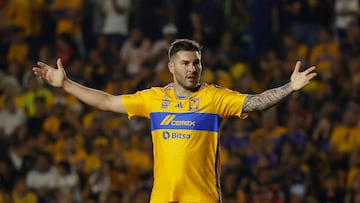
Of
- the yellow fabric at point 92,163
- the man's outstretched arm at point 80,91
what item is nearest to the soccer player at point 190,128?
the man's outstretched arm at point 80,91

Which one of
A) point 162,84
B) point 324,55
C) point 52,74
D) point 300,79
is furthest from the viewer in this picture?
point 324,55

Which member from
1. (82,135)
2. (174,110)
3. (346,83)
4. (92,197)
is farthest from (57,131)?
(174,110)

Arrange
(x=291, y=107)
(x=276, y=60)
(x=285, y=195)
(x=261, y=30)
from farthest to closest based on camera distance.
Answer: (x=261, y=30), (x=276, y=60), (x=291, y=107), (x=285, y=195)

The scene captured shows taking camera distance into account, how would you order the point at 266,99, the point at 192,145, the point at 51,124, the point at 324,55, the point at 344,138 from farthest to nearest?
1. the point at 324,55
2. the point at 51,124
3. the point at 344,138
4. the point at 192,145
5. the point at 266,99

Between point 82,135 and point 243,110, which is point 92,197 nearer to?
point 82,135

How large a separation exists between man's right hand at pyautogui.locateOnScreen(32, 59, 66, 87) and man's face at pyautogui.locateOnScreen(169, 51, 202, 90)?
1.07 metres

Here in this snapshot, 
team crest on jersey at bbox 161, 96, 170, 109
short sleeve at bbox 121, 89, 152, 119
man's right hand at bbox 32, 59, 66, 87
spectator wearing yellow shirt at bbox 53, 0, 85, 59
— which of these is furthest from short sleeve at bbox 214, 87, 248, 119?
spectator wearing yellow shirt at bbox 53, 0, 85, 59

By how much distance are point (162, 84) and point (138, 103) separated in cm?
805

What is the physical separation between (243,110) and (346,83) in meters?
7.97

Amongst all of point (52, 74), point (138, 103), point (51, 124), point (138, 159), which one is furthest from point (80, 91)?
point (51, 124)

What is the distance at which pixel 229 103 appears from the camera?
9148mm

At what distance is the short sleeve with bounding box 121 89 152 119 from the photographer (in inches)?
371

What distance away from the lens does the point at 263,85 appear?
1753 centimetres

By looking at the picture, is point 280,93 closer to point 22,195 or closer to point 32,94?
point 22,195
